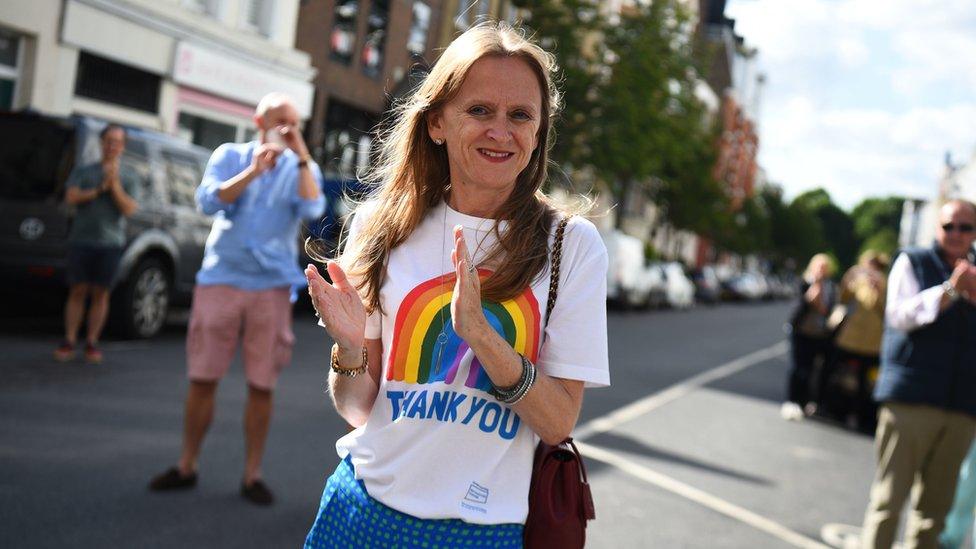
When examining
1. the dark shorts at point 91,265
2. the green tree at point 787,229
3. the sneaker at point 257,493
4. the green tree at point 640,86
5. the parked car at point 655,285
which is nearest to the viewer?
the sneaker at point 257,493

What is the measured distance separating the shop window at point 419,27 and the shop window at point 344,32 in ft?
8.28

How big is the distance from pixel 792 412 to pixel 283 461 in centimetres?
732

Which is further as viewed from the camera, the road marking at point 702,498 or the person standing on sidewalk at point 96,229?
the person standing on sidewalk at point 96,229

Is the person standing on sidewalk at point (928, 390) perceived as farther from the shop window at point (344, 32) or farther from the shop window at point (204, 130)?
the shop window at point (344, 32)

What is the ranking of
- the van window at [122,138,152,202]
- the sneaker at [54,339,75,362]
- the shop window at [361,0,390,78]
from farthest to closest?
the shop window at [361,0,390,78], the van window at [122,138,152,202], the sneaker at [54,339,75,362]

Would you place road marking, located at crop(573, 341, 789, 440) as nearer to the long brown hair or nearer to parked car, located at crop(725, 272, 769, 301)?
the long brown hair

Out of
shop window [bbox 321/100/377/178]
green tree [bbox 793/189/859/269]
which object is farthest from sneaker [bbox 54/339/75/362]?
green tree [bbox 793/189/859/269]

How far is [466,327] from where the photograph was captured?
199 centimetres

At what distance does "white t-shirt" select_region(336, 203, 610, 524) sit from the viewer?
82.8 inches

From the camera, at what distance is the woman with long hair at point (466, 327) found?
6.89 feet

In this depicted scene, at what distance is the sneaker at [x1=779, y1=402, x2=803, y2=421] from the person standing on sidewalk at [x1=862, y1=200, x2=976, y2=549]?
6983 mm

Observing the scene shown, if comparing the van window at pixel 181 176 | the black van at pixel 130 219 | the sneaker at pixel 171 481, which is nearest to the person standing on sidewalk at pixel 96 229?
the black van at pixel 130 219

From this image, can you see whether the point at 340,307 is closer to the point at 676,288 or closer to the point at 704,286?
the point at 676,288

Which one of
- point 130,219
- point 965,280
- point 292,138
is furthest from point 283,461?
point 130,219
